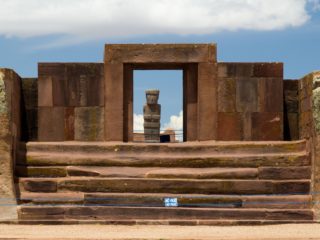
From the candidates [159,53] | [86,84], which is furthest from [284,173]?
[86,84]

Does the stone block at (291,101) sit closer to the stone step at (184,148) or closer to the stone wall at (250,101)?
the stone wall at (250,101)

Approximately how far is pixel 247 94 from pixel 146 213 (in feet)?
14.8

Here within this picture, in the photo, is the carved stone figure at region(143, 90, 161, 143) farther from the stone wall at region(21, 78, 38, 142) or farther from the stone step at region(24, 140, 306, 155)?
the stone step at region(24, 140, 306, 155)

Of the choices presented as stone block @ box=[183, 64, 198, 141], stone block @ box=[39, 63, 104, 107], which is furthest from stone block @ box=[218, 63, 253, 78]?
stone block @ box=[39, 63, 104, 107]

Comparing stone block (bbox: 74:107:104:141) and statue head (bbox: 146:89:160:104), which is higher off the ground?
statue head (bbox: 146:89:160:104)

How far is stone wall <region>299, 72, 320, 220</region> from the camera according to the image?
1542 cm

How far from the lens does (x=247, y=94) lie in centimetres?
1756

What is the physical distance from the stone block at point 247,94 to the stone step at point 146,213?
135 inches

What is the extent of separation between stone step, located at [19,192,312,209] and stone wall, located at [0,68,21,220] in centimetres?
39

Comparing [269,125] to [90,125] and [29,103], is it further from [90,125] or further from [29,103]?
[29,103]

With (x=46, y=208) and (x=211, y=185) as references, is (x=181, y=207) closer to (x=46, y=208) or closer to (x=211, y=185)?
(x=211, y=185)

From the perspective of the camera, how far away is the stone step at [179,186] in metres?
15.4

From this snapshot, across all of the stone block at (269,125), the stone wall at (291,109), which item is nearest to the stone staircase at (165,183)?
the stone block at (269,125)

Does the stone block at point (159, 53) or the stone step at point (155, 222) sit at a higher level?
the stone block at point (159, 53)
